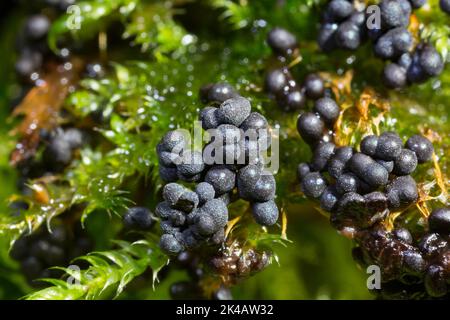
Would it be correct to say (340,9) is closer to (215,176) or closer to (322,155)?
(322,155)

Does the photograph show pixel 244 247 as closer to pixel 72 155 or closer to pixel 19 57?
pixel 72 155

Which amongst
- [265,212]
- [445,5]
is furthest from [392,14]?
[265,212]

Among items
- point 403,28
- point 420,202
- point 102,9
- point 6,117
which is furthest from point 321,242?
point 6,117

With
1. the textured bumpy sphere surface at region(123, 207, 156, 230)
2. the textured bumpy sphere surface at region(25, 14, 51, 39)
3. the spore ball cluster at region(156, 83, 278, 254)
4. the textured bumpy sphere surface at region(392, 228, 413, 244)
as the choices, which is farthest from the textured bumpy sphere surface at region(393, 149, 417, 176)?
the textured bumpy sphere surface at region(25, 14, 51, 39)

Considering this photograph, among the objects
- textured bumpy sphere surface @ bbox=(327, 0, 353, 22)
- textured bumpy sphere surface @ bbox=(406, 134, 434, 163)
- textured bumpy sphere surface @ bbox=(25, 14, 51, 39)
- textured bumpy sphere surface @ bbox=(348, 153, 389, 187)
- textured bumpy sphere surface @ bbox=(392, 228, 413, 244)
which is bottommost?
textured bumpy sphere surface @ bbox=(392, 228, 413, 244)

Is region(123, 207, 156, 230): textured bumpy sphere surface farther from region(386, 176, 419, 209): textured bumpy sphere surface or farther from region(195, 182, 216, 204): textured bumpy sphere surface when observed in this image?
region(386, 176, 419, 209): textured bumpy sphere surface

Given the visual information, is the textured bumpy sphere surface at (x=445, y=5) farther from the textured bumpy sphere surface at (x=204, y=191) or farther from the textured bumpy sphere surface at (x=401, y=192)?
the textured bumpy sphere surface at (x=204, y=191)
